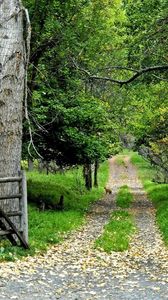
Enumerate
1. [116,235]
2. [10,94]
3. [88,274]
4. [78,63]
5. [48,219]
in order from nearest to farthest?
[88,274] < [10,94] < [116,235] < [48,219] < [78,63]

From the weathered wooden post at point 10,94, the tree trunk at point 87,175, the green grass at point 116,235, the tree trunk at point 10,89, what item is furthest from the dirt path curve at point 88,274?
the tree trunk at point 87,175

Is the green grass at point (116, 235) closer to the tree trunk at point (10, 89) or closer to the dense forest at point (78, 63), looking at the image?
the tree trunk at point (10, 89)

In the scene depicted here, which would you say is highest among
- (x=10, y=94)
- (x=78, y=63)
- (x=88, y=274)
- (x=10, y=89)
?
(x=78, y=63)

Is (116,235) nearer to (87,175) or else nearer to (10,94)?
(10,94)

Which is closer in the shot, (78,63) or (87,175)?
(78,63)

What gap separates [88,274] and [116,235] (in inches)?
226

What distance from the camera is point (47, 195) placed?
25828mm

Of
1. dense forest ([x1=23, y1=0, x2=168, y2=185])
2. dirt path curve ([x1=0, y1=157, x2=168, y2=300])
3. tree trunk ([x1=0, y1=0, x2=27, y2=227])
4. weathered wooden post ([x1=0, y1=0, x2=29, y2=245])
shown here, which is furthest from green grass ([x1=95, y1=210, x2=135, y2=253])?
dense forest ([x1=23, y1=0, x2=168, y2=185])

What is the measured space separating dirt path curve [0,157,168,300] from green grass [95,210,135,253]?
Answer: 305 mm

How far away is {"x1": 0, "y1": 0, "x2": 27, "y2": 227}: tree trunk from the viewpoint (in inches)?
516

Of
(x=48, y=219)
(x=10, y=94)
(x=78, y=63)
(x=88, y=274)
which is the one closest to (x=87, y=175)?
(x=78, y=63)

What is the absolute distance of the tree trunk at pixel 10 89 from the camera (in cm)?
1312

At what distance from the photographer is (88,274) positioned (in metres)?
10.7

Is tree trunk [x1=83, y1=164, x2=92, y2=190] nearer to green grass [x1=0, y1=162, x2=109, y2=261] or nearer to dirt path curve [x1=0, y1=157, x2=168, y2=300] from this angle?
green grass [x1=0, y1=162, x2=109, y2=261]
